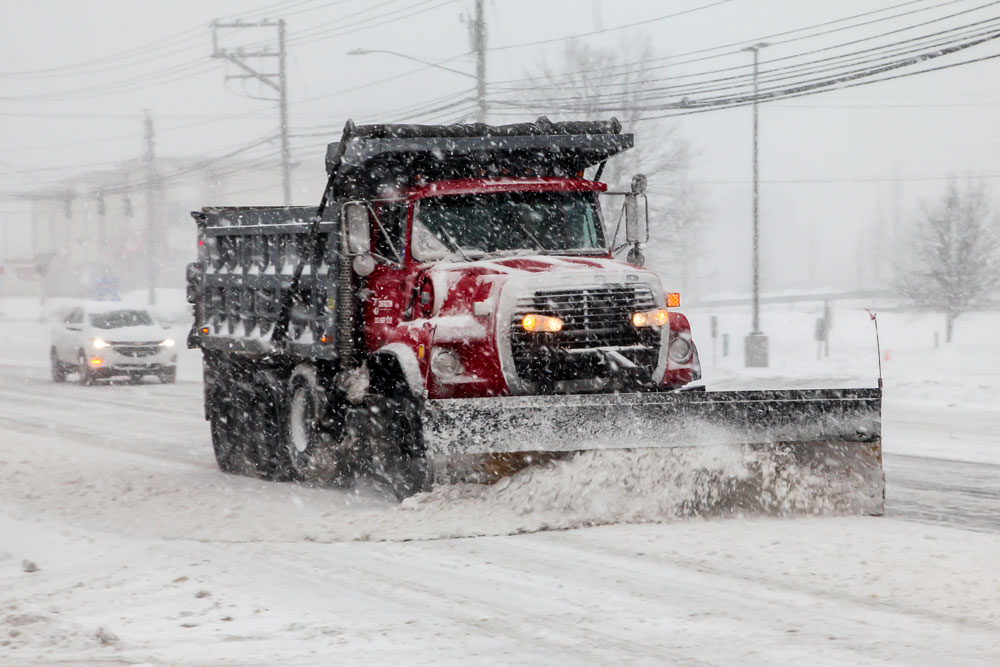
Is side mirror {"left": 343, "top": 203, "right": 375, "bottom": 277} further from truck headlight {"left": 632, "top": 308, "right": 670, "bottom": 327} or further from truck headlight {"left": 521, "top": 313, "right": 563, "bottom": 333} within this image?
truck headlight {"left": 632, "top": 308, "right": 670, "bottom": 327}

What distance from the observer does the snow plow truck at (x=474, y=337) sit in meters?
8.80

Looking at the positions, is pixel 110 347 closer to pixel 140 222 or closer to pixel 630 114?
pixel 630 114

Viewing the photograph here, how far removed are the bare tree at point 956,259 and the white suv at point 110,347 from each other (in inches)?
1051

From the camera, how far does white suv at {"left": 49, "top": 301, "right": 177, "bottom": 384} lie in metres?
26.1

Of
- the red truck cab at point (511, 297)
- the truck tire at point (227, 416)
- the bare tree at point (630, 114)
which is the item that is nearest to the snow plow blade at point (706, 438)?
the red truck cab at point (511, 297)

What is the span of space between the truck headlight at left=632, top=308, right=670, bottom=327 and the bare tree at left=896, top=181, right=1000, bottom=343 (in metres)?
35.4

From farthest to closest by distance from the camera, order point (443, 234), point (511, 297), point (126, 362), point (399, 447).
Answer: point (126, 362), point (443, 234), point (399, 447), point (511, 297)

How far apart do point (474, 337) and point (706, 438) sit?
5.80 ft

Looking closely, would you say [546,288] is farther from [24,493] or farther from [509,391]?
[24,493]

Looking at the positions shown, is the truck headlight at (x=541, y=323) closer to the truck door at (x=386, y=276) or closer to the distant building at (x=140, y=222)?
the truck door at (x=386, y=276)

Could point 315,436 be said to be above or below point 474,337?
below

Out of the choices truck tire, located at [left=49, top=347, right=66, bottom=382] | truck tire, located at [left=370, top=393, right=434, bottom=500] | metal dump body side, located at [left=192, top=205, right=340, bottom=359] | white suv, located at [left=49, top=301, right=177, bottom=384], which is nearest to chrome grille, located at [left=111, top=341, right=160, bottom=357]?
white suv, located at [left=49, top=301, right=177, bottom=384]

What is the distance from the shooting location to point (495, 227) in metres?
10.2

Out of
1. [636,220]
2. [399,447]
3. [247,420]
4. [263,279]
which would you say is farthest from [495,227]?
[247,420]
